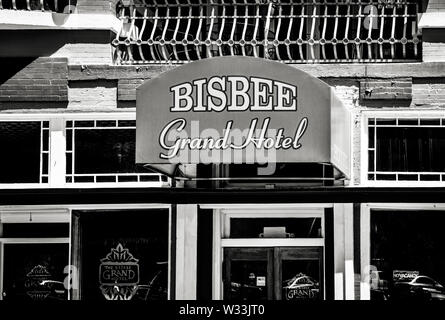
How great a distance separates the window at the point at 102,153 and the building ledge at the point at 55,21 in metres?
1.21

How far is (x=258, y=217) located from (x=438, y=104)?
2.70 metres

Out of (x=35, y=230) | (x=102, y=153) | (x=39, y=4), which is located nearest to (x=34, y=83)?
(x=39, y=4)

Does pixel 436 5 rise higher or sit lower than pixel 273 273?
higher

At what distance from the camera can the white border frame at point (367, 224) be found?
46.7ft

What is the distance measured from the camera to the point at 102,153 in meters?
14.7

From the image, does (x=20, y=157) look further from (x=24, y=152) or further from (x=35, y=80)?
(x=35, y=80)

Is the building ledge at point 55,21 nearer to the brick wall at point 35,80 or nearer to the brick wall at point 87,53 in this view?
the brick wall at point 87,53

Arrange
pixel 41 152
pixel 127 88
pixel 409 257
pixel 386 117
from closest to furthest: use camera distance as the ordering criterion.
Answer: pixel 409 257 → pixel 386 117 → pixel 127 88 → pixel 41 152

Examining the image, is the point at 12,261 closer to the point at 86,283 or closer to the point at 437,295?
the point at 86,283

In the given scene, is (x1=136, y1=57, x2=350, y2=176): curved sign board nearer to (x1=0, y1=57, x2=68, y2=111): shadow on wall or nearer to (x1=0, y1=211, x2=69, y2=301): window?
(x1=0, y1=57, x2=68, y2=111): shadow on wall

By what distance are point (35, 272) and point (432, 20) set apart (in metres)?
5.97

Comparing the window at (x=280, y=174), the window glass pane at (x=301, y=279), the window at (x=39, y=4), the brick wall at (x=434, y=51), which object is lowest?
the window glass pane at (x=301, y=279)

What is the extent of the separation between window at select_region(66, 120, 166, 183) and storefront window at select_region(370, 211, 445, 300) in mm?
2888

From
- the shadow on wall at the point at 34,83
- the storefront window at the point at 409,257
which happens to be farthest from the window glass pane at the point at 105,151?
the storefront window at the point at 409,257
